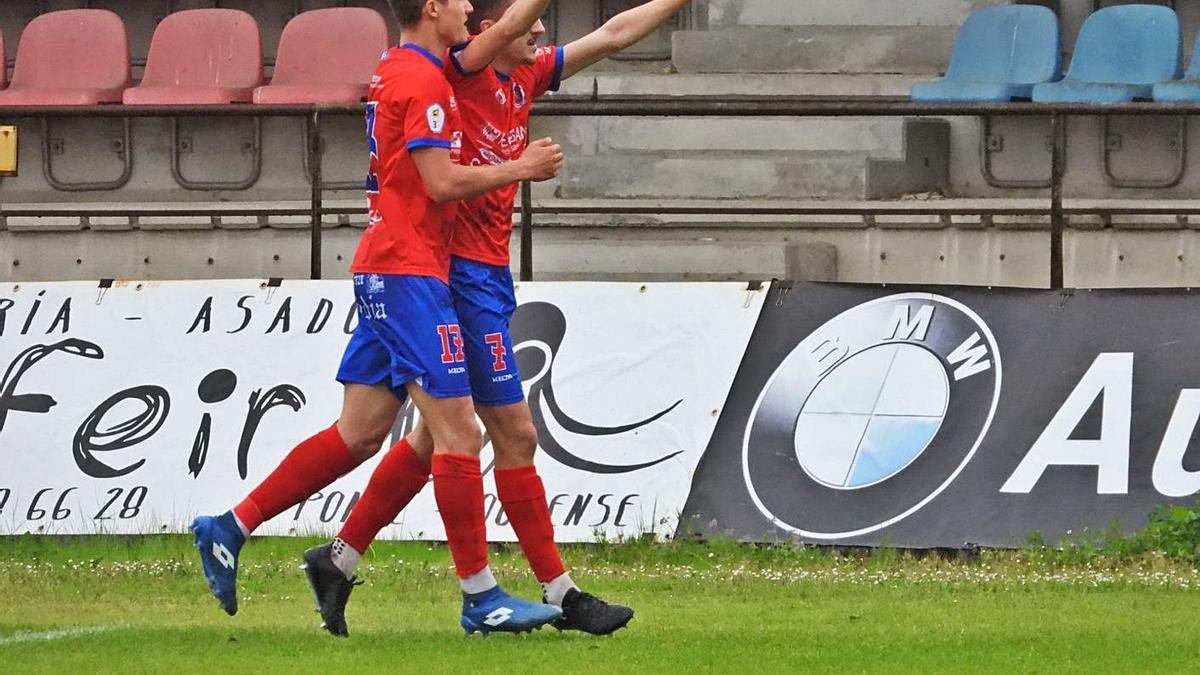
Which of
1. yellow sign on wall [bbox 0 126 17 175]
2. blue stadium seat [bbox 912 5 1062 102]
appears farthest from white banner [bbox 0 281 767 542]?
blue stadium seat [bbox 912 5 1062 102]

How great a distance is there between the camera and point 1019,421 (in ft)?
31.4

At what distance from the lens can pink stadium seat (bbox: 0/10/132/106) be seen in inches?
644

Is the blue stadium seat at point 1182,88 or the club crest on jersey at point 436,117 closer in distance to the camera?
the club crest on jersey at point 436,117

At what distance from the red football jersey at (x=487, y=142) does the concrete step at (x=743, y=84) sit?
842cm

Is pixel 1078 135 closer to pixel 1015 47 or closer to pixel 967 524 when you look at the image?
pixel 1015 47

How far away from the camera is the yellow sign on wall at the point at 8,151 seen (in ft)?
38.3

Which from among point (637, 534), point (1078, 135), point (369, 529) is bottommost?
point (637, 534)

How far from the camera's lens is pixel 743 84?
15133mm

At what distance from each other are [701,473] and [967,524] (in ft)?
4.14

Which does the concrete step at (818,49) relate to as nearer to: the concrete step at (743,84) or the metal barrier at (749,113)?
the concrete step at (743,84)

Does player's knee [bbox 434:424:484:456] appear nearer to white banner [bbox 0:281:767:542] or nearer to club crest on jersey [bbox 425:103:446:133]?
club crest on jersey [bbox 425:103:446:133]

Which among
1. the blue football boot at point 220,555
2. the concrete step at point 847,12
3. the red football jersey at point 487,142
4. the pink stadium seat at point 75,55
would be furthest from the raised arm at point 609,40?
the pink stadium seat at point 75,55

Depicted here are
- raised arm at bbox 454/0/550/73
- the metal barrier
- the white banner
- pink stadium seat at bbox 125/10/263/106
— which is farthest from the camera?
pink stadium seat at bbox 125/10/263/106

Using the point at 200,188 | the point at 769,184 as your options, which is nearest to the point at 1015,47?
the point at 769,184
